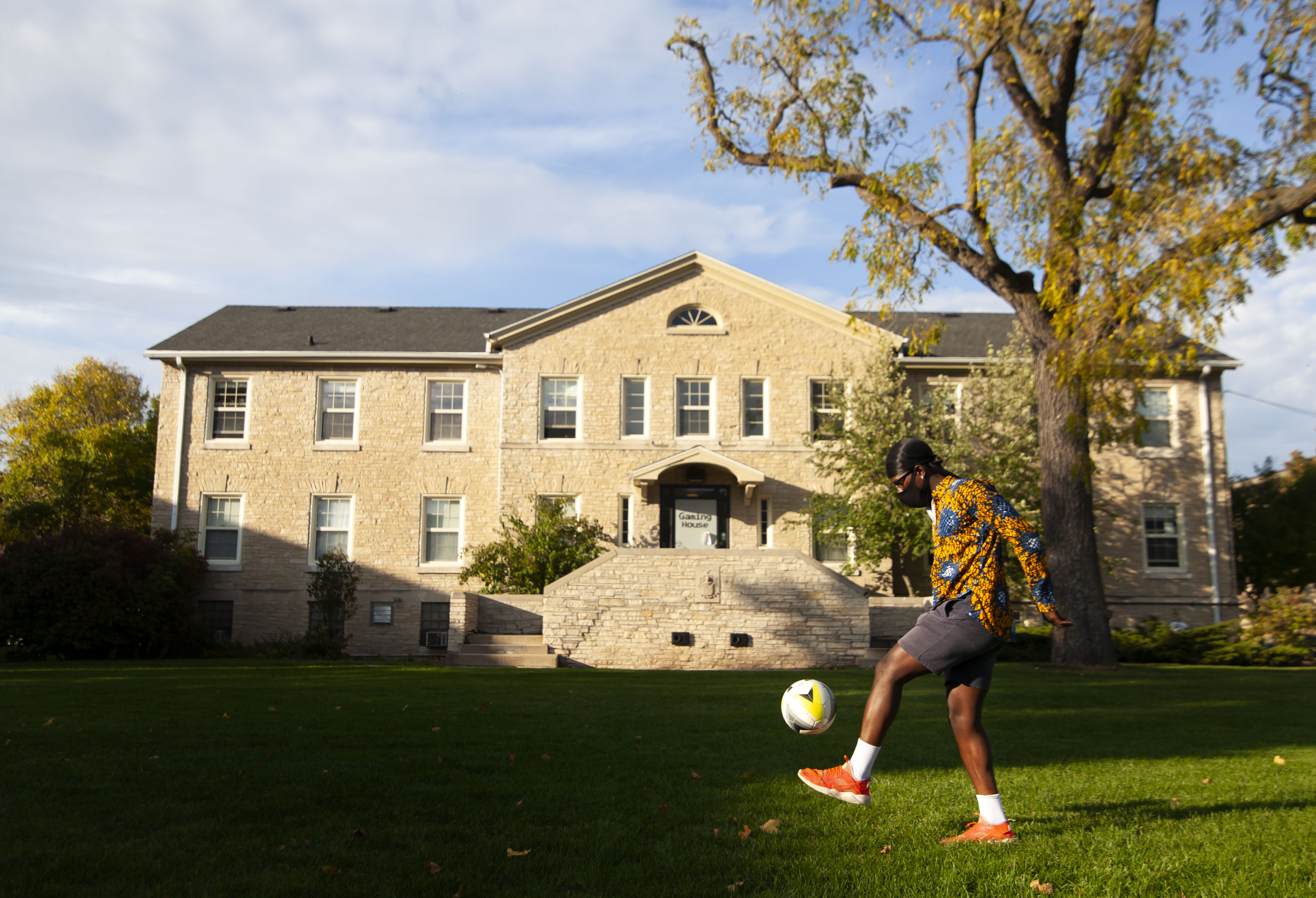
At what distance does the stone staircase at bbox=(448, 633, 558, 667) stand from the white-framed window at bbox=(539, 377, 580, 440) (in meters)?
6.34

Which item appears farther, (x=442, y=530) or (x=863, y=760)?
(x=442, y=530)

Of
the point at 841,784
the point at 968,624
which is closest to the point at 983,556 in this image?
the point at 968,624

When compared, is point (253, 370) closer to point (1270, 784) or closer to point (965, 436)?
point (965, 436)

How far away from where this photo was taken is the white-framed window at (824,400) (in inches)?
909

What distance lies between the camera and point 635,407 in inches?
938

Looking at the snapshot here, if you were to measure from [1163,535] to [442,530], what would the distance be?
18300 mm

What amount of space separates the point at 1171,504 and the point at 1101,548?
220 centimetres

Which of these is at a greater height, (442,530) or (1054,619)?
(442,530)

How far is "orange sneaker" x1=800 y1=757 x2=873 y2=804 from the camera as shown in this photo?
15.8ft

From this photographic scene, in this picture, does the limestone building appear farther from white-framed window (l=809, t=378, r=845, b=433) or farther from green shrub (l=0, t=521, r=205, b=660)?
green shrub (l=0, t=521, r=205, b=660)

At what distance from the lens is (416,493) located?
78.3ft

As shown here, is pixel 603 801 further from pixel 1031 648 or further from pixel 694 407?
pixel 694 407

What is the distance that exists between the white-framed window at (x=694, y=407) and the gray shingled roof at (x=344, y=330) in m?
5.41

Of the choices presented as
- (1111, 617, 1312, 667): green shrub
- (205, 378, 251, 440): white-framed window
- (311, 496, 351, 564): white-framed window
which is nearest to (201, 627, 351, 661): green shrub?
(311, 496, 351, 564): white-framed window
